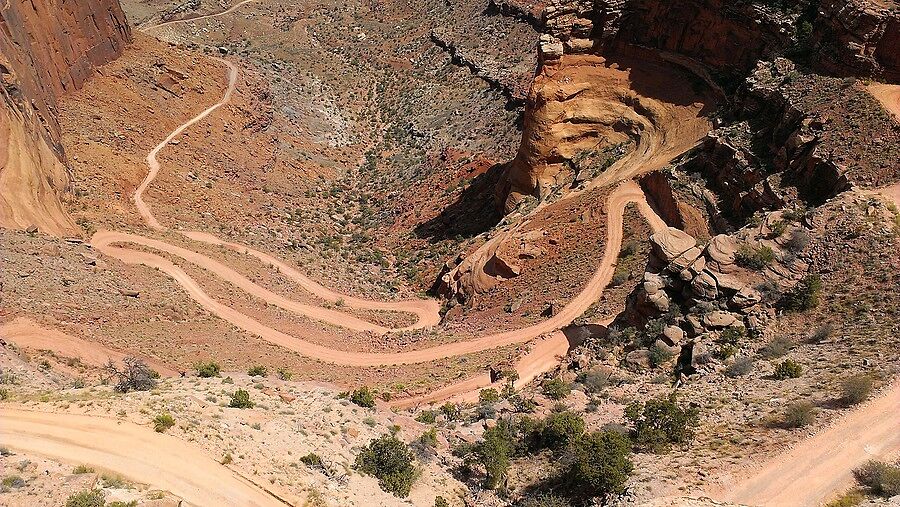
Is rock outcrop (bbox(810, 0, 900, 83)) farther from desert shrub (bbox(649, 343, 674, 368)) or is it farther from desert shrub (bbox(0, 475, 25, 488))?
desert shrub (bbox(0, 475, 25, 488))

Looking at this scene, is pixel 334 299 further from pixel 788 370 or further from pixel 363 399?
pixel 788 370

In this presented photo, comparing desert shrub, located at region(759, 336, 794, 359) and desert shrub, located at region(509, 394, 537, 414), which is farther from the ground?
desert shrub, located at region(759, 336, 794, 359)

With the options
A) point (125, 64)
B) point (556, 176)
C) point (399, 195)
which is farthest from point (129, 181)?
point (556, 176)

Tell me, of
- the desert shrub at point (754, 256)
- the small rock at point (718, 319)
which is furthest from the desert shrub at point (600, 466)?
the desert shrub at point (754, 256)

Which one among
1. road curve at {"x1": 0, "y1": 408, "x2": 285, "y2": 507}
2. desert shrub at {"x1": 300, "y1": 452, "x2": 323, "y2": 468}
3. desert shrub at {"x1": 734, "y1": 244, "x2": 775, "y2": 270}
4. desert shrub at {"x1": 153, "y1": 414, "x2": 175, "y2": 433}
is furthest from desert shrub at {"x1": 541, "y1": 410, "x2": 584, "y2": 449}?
desert shrub at {"x1": 153, "y1": 414, "x2": 175, "y2": 433}

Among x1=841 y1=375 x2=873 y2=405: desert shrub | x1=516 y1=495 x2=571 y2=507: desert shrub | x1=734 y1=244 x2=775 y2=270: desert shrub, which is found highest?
x1=734 y1=244 x2=775 y2=270: desert shrub

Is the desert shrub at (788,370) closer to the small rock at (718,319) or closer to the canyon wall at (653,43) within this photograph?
the small rock at (718,319)

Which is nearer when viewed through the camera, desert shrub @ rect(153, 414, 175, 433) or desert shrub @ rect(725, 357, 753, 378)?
desert shrub @ rect(153, 414, 175, 433)
